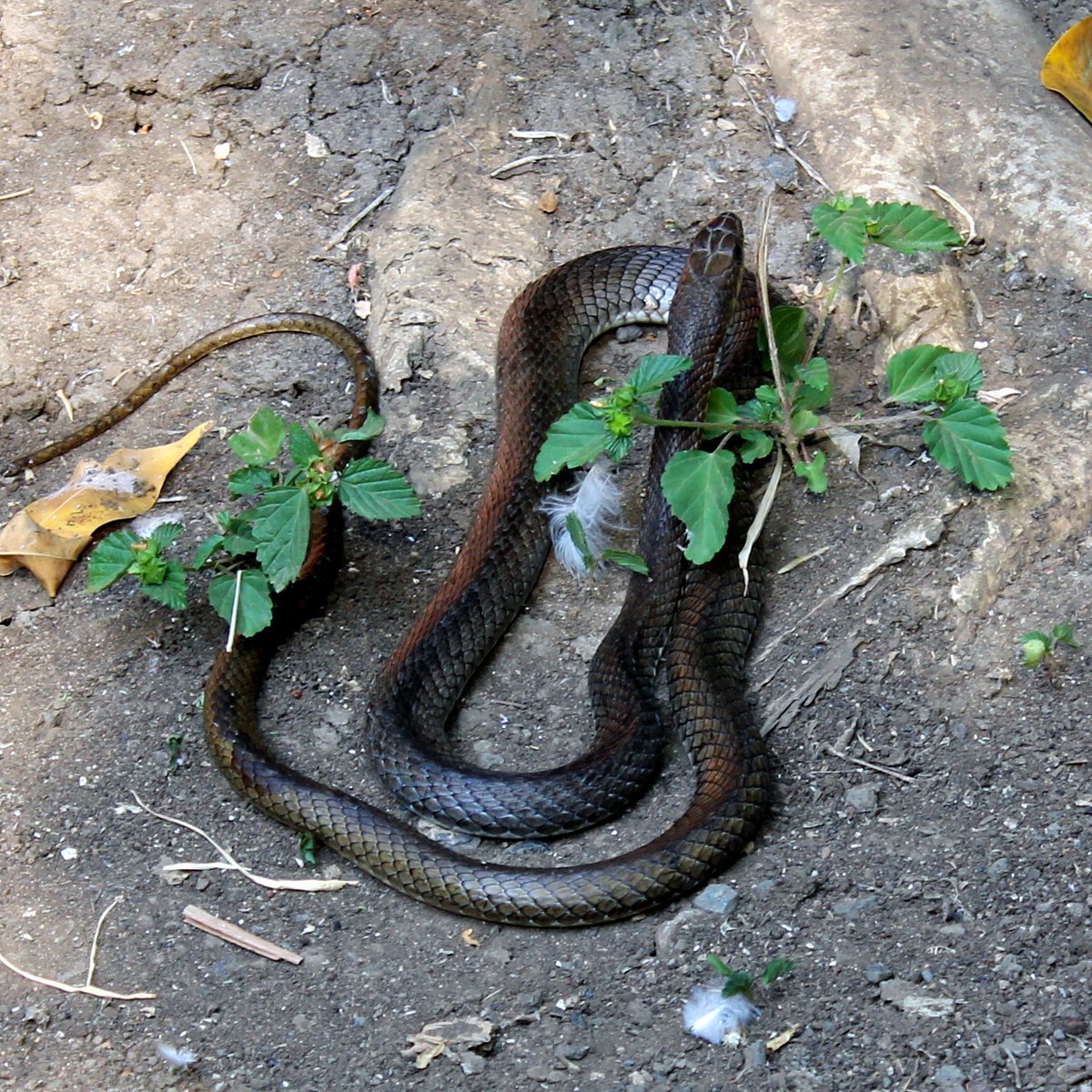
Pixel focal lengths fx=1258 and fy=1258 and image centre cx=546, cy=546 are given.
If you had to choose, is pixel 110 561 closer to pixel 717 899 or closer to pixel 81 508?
pixel 81 508

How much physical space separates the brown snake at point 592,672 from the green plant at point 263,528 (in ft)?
0.97

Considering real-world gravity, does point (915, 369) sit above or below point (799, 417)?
above

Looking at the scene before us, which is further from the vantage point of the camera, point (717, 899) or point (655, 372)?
point (655, 372)

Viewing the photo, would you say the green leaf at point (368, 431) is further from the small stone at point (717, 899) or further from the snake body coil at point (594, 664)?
the small stone at point (717, 899)

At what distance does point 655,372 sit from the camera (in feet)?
14.5

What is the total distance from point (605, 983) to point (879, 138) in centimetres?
418

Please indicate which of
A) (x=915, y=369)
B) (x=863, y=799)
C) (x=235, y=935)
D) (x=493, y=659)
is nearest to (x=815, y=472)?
(x=915, y=369)

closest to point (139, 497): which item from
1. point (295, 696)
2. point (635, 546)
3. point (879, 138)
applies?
point (295, 696)

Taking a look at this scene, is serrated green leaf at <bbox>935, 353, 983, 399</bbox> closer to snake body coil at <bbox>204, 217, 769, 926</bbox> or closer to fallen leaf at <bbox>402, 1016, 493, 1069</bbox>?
snake body coil at <bbox>204, 217, 769, 926</bbox>

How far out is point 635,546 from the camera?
5.21m

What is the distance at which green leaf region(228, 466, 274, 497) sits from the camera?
464cm

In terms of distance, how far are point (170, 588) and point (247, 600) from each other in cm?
31

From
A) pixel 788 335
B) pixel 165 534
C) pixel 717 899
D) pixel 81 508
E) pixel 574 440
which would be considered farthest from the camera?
pixel 81 508

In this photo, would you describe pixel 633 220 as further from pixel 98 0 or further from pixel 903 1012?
pixel 903 1012
